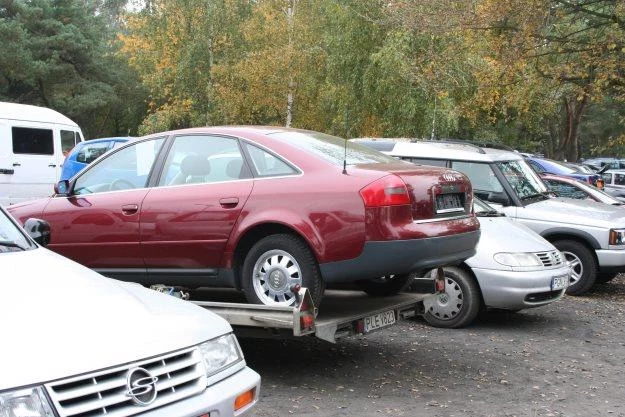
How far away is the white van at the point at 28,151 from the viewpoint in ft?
53.8

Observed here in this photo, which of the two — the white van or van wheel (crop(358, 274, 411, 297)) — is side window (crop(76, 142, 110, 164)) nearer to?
the white van

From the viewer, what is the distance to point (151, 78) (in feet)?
107

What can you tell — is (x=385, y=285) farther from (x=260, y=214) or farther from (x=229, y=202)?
(x=229, y=202)

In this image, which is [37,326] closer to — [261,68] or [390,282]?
[390,282]

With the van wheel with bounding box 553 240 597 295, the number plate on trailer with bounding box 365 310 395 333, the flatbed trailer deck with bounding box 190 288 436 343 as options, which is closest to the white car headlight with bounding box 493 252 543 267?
the flatbed trailer deck with bounding box 190 288 436 343

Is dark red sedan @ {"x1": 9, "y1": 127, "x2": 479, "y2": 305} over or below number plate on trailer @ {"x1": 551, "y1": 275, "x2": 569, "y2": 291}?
over

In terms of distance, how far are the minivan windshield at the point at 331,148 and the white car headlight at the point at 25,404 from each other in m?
3.41

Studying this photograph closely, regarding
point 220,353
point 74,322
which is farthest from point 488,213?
point 74,322

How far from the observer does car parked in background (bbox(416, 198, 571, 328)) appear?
7.82 metres

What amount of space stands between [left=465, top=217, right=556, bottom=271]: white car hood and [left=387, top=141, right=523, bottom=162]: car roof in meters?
1.85

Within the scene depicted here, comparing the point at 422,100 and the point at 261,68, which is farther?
the point at 261,68

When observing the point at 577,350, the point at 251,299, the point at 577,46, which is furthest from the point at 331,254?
the point at 577,46

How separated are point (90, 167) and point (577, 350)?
16.5ft

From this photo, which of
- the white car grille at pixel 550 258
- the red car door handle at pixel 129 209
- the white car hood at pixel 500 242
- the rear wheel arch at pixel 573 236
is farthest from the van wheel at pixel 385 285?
the rear wheel arch at pixel 573 236
